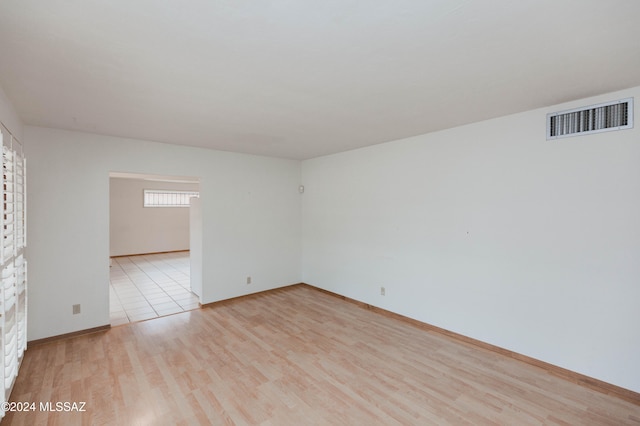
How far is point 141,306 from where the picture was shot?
4445mm

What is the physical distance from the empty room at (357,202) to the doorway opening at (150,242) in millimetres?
877

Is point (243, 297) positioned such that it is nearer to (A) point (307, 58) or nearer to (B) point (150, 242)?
(A) point (307, 58)

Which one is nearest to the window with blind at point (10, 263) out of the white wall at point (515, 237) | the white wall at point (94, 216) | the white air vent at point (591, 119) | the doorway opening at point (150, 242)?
the white wall at point (94, 216)

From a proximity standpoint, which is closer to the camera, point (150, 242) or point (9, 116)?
point (9, 116)

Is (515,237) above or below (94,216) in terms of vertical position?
below

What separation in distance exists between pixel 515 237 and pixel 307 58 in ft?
8.61

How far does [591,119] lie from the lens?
245 centimetres

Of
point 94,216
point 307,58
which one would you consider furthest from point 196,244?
point 307,58

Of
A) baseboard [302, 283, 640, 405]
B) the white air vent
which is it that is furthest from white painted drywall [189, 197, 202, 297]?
the white air vent

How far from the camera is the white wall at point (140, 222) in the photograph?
833cm

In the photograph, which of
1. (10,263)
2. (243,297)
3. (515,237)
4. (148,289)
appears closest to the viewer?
(10,263)

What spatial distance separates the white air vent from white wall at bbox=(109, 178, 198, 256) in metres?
9.64

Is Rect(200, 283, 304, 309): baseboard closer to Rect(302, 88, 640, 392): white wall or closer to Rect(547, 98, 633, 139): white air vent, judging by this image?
Rect(302, 88, 640, 392): white wall

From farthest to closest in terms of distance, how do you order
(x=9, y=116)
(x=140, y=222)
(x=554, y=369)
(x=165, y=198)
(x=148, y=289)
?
(x=165, y=198) → (x=140, y=222) → (x=148, y=289) → (x=554, y=369) → (x=9, y=116)
